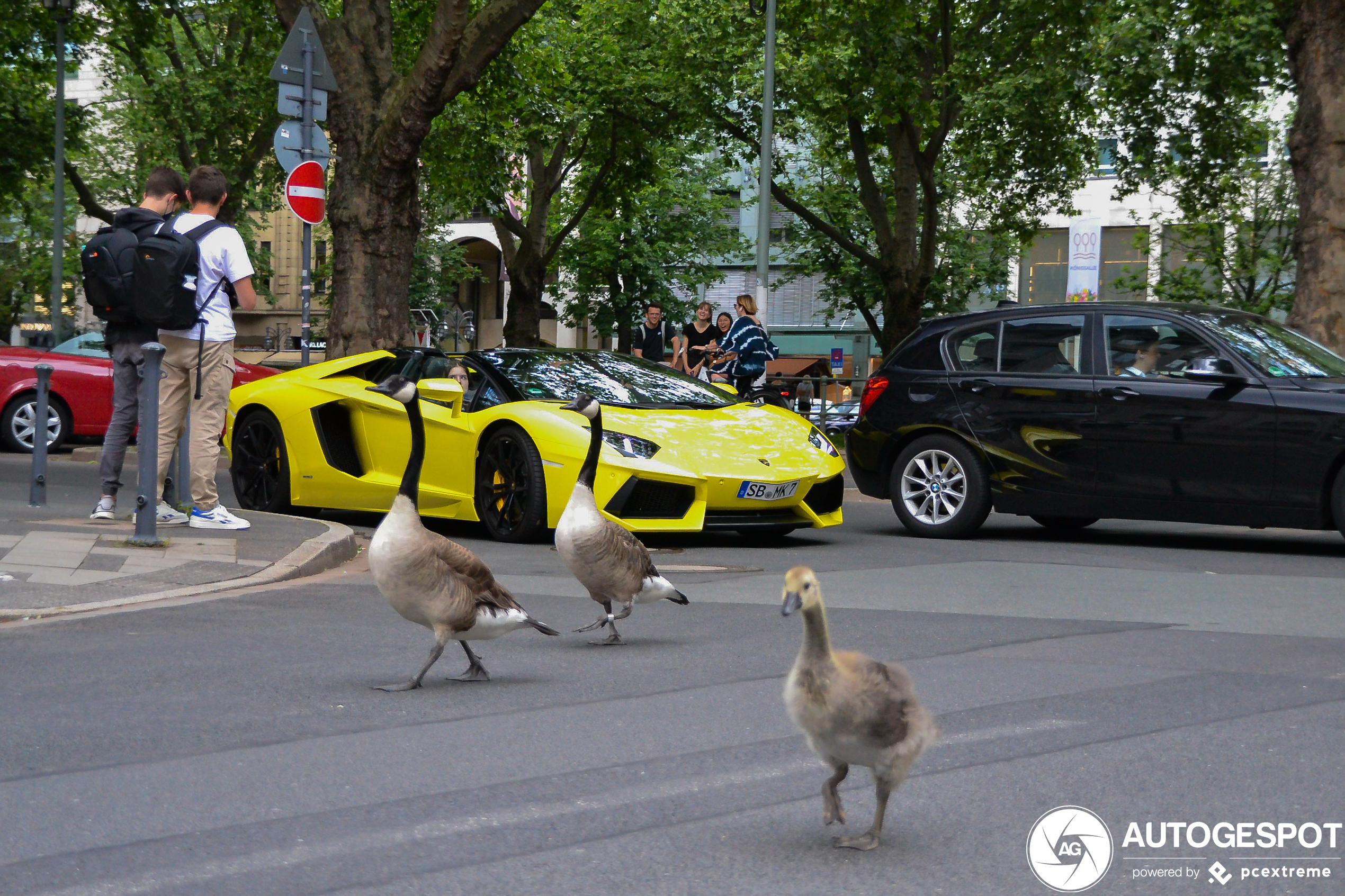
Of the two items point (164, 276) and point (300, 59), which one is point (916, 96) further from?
point (164, 276)

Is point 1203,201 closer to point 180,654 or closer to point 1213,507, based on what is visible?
point 1213,507

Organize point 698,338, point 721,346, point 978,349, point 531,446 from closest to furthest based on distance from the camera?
point 531,446 → point 978,349 → point 721,346 → point 698,338

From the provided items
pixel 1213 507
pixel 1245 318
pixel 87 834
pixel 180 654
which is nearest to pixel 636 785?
pixel 87 834

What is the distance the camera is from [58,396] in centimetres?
1873

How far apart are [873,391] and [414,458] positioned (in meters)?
6.72

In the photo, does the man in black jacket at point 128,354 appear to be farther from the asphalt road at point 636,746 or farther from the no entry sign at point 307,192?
the no entry sign at point 307,192

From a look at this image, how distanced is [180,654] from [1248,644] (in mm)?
4696

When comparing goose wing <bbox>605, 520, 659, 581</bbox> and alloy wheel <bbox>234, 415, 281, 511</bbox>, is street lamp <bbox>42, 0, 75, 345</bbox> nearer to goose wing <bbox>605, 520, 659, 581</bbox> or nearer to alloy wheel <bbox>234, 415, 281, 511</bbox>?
alloy wheel <bbox>234, 415, 281, 511</bbox>

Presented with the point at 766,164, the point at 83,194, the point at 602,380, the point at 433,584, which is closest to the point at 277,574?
the point at 433,584

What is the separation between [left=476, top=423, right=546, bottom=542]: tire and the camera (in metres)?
10.6

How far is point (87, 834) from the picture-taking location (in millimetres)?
4039

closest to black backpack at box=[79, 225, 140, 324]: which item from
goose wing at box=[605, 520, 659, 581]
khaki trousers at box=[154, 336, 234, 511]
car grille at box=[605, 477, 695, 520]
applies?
khaki trousers at box=[154, 336, 234, 511]

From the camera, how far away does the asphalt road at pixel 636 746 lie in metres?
3.84

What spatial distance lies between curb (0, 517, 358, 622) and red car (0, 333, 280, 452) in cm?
883
